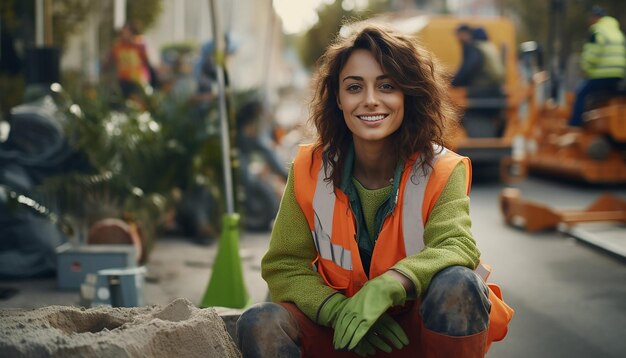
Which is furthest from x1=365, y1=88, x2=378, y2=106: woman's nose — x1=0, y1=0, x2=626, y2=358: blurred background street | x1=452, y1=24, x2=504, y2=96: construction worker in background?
x1=452, y1=24, x2=504, y2=96: construction worker in background

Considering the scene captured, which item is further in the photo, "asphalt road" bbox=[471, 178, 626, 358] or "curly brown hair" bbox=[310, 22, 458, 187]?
"asphalt road" bbox=[471, 178, 626, 358]

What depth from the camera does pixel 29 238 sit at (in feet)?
21.0

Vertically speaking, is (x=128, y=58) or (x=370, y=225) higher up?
(x=128, y=58)

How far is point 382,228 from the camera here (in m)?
3.22

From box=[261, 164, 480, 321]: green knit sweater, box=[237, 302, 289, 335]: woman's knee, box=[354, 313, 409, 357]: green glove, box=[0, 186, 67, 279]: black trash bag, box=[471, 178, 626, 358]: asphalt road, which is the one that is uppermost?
Result: box=[261, 164, 480, 321]: green knit sweater

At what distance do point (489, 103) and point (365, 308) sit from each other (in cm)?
1176

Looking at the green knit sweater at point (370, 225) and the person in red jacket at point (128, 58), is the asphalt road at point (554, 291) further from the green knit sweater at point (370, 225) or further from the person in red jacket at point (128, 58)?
the person in red jacket at point (128, 58)

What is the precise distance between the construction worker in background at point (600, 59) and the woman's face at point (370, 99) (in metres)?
8.02

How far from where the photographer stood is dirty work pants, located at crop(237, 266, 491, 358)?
9.42 feet

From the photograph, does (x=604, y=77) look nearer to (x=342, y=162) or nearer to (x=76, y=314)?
(x=342, y=162)

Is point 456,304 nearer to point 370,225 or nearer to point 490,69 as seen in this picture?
point 370,225

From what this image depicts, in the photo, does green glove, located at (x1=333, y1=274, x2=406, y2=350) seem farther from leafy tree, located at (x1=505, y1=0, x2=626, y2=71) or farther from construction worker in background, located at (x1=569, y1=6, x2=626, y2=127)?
leafy tree, located at (x1=505, y1=0, x2=626, y2=71)

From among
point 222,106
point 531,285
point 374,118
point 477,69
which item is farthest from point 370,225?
point 477,69

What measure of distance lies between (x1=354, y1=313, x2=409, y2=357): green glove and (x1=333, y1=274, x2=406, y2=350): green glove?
4.3 inches
